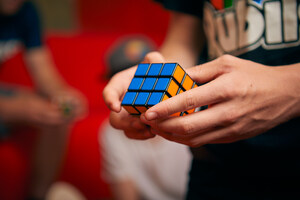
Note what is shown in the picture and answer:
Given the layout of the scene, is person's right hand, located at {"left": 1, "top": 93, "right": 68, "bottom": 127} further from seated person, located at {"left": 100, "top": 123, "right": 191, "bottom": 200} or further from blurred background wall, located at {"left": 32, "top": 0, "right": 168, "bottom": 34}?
blurred background wall, located at {"left": 32, "top": 0, "right": 168, "bottom": 34}

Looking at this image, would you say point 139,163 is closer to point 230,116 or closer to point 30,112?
point 30,112

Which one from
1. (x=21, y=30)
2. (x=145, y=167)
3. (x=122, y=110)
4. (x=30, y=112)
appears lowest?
(x=145, y=167)

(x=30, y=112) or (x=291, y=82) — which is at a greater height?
(x=291, y=82)

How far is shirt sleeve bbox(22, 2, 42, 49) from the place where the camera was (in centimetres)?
149

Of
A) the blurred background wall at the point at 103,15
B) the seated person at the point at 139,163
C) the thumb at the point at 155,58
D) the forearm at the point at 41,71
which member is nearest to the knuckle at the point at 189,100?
the thumb at the point at 155,58

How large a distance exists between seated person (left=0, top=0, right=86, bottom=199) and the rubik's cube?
962mm

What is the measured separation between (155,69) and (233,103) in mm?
107

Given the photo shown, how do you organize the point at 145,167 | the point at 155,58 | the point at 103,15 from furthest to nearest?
1. the point at 103,15
2. the point at 145,167
3. the point at 155,58

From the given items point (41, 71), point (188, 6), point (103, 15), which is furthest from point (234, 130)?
point (103, 15)

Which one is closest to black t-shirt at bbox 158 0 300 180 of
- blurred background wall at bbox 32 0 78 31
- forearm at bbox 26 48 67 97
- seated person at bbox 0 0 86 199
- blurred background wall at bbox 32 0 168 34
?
seated person at bbox 0 0 86 199

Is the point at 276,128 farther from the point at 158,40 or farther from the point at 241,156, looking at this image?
the point at 158,40

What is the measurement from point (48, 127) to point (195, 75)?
3.58 feet

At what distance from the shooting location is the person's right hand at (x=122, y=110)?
420mm

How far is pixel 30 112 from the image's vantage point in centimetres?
129
